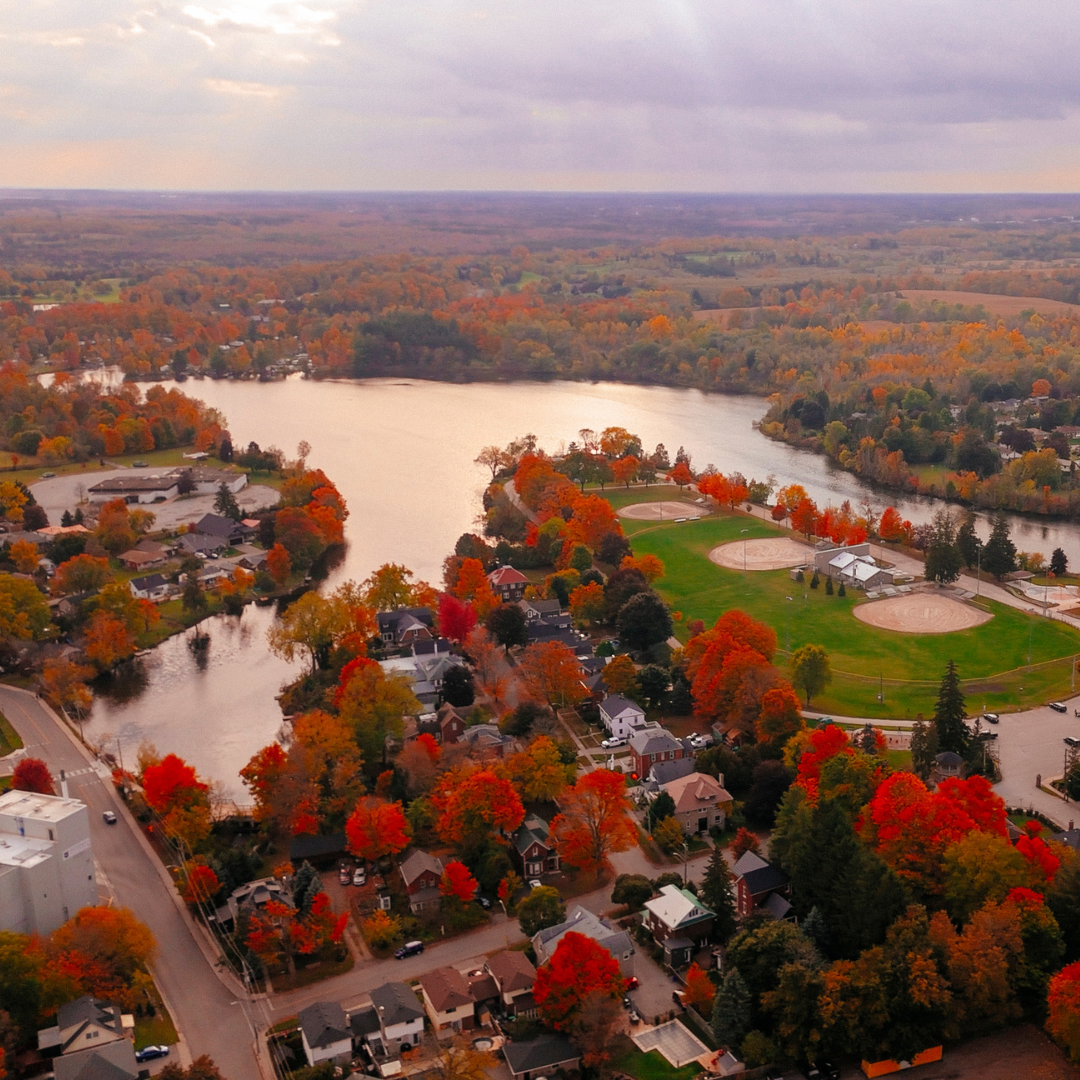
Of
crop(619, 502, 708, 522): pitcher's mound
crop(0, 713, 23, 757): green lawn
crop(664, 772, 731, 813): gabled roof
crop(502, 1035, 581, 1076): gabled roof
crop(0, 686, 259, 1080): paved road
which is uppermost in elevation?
crop(664, 772, 731, 813): gabled roof

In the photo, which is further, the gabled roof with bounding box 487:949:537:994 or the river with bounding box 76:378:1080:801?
the river with bounding box 76:378:1080:801

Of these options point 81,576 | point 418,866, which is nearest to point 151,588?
point 81,576

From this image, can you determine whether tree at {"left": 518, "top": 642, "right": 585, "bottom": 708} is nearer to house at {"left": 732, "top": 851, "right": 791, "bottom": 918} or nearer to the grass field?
the grass field

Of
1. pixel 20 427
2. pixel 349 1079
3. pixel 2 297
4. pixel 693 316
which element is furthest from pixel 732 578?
pixel 2 297

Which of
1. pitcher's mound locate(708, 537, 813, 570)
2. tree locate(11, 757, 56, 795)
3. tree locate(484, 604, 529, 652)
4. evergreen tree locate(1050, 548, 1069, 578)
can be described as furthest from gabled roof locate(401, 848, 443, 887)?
evergreen tree locate(1050, 548, 1069, 578)

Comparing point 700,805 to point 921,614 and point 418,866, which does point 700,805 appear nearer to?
point 418,866

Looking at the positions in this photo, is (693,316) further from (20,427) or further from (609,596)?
(609,596)
